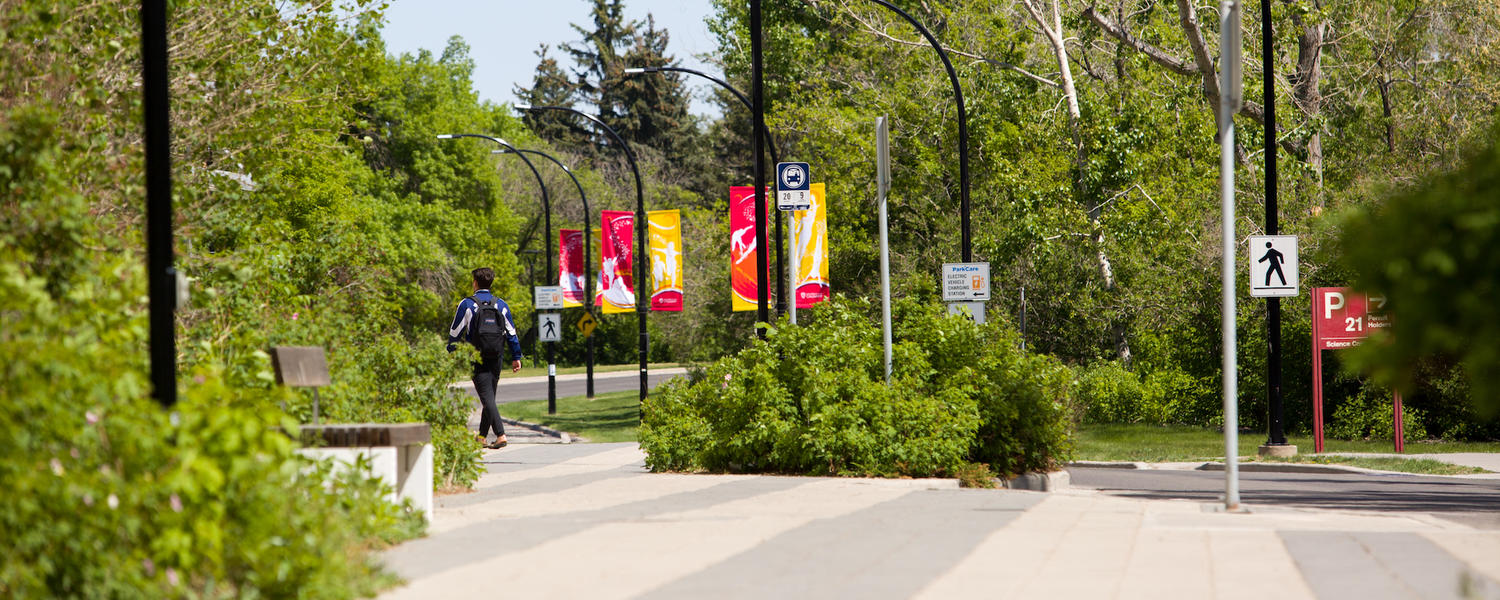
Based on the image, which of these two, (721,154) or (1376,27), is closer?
(1376,27)

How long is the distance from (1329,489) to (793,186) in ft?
23.4

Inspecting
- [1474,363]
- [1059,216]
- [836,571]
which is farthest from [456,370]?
[1059,216]

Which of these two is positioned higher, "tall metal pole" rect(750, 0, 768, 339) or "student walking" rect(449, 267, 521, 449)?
"tall metal pole" rect(750, 0, 768, 339)

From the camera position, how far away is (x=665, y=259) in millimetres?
28328

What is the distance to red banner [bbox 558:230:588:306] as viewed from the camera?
34.3 m

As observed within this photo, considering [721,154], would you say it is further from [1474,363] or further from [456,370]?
[1474,363]

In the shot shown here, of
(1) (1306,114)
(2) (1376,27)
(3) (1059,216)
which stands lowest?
(3) (1059,216)

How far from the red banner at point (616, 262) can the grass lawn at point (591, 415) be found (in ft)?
8.53

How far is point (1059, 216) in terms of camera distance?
102 feet

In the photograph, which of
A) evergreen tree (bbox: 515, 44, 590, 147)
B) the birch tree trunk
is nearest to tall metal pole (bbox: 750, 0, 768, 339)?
the birch tree trunk

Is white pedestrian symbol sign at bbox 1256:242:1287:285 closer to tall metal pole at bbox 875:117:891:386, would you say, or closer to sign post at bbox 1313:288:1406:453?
sign post at bbox 1313:288:1406:453

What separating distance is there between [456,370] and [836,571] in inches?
213

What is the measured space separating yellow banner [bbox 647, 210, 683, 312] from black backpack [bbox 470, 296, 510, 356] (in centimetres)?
1242

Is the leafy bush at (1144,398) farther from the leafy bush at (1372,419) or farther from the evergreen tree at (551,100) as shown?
the evergreen tree at (551,100)
